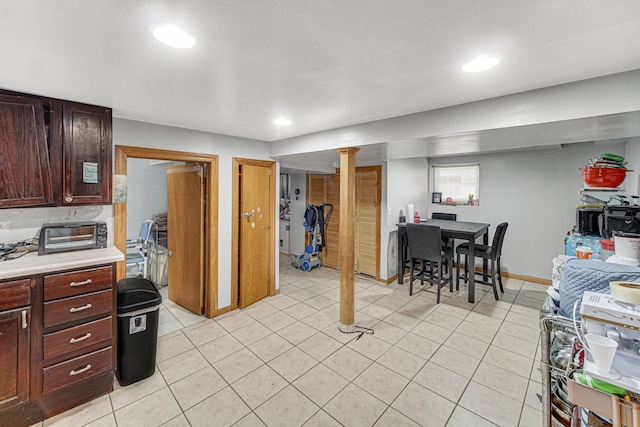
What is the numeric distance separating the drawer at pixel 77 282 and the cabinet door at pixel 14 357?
162 millimetres

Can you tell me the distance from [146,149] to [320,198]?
341cm

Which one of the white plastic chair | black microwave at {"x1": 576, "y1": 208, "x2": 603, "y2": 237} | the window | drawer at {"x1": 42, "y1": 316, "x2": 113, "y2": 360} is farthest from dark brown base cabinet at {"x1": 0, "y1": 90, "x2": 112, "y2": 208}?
the window

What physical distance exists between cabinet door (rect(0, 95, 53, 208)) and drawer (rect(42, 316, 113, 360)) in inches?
37.9

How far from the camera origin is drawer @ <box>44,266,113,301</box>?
184cm

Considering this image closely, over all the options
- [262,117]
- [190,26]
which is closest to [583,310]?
[190,26]

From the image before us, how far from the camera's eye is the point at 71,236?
222cm

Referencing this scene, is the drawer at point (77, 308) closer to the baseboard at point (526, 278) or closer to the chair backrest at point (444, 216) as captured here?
the chair backrest at point (444, 216)

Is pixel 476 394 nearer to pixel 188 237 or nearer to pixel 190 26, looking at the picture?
pixel 190 26

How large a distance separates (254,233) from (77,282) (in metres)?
1.95

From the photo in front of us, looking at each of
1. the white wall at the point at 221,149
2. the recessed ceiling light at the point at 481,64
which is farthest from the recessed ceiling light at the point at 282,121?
the recessed ceiling light at the point at 481,64

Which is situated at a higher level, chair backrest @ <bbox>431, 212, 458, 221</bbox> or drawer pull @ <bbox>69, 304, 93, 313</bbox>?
chair backrest @ <bbox>431, 212, 458, 221</bbox>

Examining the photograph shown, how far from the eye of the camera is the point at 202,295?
3.34 meters

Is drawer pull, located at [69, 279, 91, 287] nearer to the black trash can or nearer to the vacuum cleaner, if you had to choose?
the black trash can

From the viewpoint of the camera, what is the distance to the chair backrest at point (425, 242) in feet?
12.4
